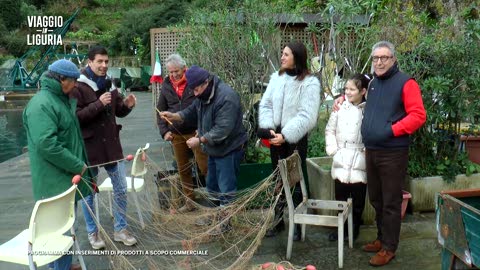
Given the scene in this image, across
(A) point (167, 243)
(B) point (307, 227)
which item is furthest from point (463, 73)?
(A) point (167, 243)

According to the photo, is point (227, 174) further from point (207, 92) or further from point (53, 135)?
point (53, 135)

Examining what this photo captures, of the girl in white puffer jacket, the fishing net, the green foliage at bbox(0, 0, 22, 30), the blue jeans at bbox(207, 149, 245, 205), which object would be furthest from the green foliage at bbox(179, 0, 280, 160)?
the green foliage at bbox(0, 0, 22, 30)

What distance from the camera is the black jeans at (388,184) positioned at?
3.77 metres

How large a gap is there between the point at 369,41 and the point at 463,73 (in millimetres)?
1288

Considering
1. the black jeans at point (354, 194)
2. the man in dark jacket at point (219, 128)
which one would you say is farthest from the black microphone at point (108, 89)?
the black jeans at point (354, 194)

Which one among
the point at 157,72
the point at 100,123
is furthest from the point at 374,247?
the point at 157,72

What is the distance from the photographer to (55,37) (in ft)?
89.6

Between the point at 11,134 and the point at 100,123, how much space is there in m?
10.9

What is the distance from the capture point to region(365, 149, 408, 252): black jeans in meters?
3.77

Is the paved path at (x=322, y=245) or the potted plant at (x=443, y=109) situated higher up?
the potted plant at (x=443, y=109)

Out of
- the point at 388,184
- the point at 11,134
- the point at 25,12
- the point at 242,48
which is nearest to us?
the point at 388,184

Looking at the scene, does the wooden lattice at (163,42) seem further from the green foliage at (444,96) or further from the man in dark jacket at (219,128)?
the green foliage at (444,96)

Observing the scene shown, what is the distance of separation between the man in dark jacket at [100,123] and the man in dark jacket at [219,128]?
749 millimetres

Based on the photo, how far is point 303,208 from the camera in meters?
4.20
